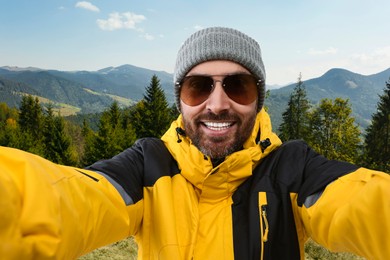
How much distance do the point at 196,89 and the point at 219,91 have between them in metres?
0.20

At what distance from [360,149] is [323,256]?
2726cm

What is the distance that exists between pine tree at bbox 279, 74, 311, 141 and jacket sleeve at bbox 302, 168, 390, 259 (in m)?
31.2

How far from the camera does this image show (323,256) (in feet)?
26.3

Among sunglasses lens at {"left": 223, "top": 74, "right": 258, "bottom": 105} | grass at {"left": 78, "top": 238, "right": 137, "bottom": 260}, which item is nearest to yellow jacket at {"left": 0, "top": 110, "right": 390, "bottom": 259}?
sunglasses lens at {"left": 223, "top": 74, "right": 258, "bottom": 105}

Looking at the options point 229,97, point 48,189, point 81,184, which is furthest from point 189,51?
point 48,189

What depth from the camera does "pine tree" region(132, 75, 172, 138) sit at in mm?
32000

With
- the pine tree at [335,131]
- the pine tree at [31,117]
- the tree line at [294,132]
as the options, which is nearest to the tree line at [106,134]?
the tree line at [294,132]

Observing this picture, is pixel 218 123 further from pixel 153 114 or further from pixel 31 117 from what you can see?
pixel 31 117

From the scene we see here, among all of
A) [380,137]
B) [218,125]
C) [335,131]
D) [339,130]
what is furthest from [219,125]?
[380,137]

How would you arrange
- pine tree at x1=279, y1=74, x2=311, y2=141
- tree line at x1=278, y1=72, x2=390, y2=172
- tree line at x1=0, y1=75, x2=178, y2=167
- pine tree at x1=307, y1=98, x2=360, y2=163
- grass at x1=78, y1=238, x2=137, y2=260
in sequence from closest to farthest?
1. grass at x1=78, y1=238, x2=137, y2=260
2. tree line at x1=278, y1=72, x2=390, y2=172
3. pine tree at x1=307, y1=98, x2=360, y2=163
4. tree line at x1=0, y1=75, x2=178, y2=167
5. pine tree at x1=279, y1=74, x2=311, y2=141

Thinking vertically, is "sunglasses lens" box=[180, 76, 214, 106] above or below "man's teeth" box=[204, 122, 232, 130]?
above

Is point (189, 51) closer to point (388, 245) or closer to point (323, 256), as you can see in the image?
point (388, 245)

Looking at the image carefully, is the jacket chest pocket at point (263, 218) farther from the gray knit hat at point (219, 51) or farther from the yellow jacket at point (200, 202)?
the gray knit hat at point (219, 51)

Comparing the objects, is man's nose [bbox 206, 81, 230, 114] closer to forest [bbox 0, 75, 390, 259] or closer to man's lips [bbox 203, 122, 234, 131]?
man's lips [bbox 203, 122, 234, 131]
